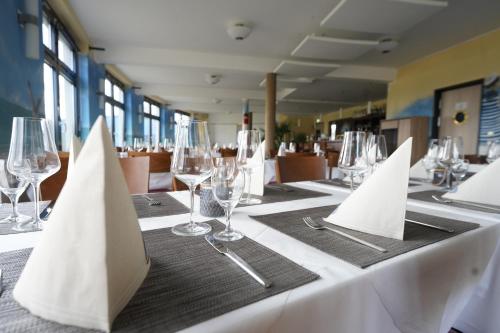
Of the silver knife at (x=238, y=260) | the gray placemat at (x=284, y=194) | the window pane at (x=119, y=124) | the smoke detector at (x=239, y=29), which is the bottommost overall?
the silver knife at (x=238, y=260)

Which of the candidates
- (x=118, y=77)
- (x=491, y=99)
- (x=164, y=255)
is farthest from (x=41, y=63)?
(x=491, y=99)

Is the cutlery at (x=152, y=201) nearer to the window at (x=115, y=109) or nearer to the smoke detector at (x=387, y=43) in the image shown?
the smoke detector at (x=387, y=43)

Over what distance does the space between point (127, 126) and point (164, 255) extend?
9.84 metres

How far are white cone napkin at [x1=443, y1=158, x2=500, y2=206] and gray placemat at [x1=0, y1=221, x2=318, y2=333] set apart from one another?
96 centimetres

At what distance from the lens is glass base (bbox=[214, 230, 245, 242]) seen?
61 cm

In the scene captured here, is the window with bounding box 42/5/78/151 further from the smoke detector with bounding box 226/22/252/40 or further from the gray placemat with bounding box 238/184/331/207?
the gray placemat with bounding box 238/184/331/207

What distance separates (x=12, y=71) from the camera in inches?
108

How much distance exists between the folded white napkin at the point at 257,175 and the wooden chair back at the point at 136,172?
23.1 inches

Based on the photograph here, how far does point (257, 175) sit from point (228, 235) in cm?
54

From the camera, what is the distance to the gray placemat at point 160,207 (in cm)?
83

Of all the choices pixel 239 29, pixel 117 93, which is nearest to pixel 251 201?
pixel 239 29

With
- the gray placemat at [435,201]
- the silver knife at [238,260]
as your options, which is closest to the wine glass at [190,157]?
the silver knife at [238,260]

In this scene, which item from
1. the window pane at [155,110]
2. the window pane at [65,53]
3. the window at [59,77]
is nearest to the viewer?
the window at [59,77]

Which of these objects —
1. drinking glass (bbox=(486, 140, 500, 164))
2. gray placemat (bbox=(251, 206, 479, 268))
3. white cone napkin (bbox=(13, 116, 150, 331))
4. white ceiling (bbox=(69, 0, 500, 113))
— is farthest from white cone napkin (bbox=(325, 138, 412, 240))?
white ceiling (bbox=(69, 0, 500, 113))
